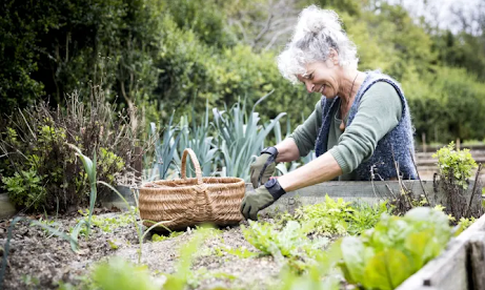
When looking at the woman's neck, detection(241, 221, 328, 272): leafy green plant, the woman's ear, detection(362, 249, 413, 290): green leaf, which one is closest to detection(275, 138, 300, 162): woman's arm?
the woman's neck

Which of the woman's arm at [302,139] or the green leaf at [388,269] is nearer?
the green leaf at [388,269]

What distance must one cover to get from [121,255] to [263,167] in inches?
42.6

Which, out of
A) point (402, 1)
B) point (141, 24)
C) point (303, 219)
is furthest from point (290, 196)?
point (402, 1)

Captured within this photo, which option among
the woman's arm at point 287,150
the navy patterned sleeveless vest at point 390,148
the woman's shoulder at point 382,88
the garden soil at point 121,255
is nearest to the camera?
the garden soil at point 121,255

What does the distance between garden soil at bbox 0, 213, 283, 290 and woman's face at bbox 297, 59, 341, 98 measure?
3.03 ft

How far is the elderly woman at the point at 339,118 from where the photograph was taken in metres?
2.16

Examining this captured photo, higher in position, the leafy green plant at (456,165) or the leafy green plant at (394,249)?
the leafy green plant at (394,249)

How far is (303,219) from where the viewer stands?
7.61ft

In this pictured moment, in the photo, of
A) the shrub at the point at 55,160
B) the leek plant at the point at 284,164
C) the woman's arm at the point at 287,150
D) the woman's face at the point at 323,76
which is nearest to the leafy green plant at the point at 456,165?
Result: the woman's face at the point at 323,76

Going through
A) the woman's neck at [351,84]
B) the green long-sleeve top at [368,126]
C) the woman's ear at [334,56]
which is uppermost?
the woman's ear at [334,56]

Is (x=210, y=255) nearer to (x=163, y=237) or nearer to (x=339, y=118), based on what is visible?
(x=163, y=237)

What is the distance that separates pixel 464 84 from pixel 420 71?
3.53 metres

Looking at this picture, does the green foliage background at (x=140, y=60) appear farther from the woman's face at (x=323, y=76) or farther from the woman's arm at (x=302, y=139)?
the woman's face at (x=323, y=76)

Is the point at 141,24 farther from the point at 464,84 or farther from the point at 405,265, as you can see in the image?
the point at 464,84
